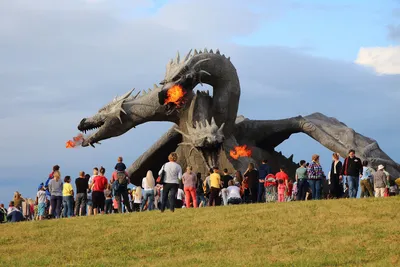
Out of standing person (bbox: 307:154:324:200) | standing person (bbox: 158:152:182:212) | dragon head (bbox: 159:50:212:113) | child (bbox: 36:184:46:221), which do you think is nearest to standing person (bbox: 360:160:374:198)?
standing person (bbox: 307:154:324:200)

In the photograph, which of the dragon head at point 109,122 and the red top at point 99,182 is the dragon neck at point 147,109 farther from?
the red top at point 99,182

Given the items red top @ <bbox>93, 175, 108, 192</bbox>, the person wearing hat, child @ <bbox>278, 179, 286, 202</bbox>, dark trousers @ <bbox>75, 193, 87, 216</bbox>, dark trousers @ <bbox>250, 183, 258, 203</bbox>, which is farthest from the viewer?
dark trousers @ <bbox>250, 183, 258, 203</bbox>

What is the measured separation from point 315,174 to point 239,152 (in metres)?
11.4

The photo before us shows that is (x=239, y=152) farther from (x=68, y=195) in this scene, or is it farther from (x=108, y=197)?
(x=68, y=195)

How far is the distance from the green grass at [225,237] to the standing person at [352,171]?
244 centimetres

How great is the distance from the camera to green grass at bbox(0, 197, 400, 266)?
15.7 meters

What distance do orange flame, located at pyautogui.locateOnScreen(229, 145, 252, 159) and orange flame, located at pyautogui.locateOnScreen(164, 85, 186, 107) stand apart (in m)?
3.15

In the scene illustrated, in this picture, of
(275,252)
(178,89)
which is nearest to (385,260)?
(275,252)

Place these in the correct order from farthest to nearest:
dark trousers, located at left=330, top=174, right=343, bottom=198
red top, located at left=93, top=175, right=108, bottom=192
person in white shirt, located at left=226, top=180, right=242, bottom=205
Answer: person in white shirt, located at left=226, top=180, right=242, bottom=205 < red top, located at left=93, top=175, right=108, bottom=192 < dark trousers, located at left=330, top=174, right=343, bottom=198

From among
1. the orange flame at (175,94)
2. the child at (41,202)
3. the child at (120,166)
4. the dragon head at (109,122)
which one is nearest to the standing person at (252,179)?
the child at (120,166)

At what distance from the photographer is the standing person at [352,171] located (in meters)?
23.6

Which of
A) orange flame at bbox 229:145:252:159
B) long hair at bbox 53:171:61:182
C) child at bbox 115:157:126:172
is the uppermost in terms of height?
orange flame at bbox 229:145:252:159

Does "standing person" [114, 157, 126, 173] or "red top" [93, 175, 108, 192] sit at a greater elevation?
"standing person" [114, 157, 126, 173]

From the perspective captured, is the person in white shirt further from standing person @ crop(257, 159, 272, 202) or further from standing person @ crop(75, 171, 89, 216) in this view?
standing person @ crop(75, 171, 89, 216)
